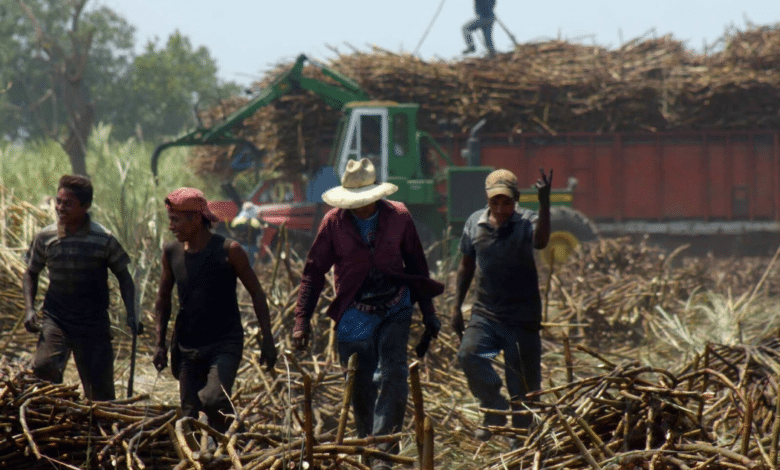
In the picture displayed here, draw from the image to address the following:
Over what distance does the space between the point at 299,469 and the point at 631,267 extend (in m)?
8.82

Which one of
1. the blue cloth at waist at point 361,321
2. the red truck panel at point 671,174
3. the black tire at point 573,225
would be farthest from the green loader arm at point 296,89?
the blue cloth at waist at point 361,321

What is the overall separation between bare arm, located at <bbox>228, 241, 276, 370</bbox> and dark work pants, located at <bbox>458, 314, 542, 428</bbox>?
1306mm

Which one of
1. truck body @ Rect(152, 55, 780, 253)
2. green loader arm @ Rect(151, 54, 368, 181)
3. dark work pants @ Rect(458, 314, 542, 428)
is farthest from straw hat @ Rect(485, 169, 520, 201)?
truck body @ Rect(152, 55, 780, 253)

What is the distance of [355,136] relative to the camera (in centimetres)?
1314

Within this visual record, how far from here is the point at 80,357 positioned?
5.18 m

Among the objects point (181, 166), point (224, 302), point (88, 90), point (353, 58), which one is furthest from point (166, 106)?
point (224, 302)

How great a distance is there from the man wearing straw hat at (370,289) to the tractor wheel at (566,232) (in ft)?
26.9

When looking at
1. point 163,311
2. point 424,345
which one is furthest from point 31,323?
point 424,345

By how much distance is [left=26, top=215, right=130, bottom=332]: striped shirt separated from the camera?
5109 mm

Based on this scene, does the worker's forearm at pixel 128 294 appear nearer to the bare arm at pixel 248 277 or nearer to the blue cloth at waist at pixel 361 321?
the bare arm at pixel 248 277

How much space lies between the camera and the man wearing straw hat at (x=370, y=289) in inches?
190

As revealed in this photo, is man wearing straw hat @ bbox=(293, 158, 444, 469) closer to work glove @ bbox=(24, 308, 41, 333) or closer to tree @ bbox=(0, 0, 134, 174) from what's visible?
work glove @ bbox=(24, 308, 41, 333)

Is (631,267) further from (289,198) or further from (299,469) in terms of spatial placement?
(299,469)

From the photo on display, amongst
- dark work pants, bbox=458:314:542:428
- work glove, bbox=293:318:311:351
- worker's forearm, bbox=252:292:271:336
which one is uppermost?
worker's forearm, bbox=252:292:271:336
